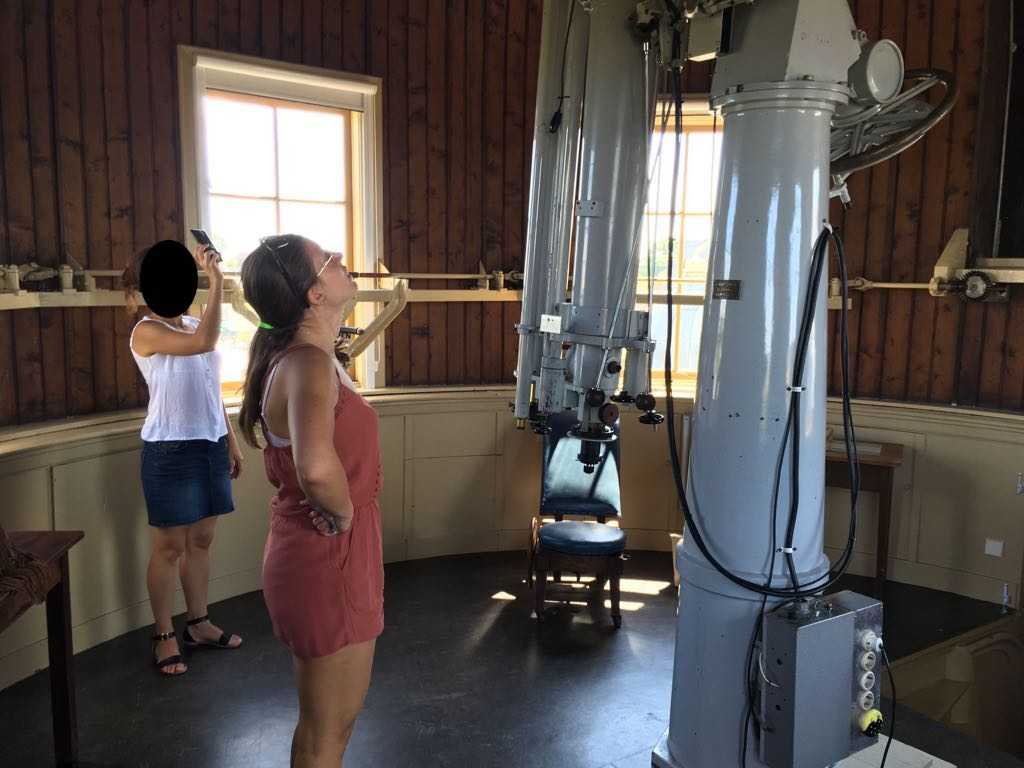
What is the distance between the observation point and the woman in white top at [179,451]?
316cm

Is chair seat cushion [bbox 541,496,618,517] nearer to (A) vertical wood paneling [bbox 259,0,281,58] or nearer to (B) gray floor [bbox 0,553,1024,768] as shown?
(B) gray floor [bbox 0,553,1024,768]

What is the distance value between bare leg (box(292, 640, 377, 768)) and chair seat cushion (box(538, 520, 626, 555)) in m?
2.12

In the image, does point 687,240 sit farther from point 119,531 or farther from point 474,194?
point 119,531

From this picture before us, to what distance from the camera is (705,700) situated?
2.38m

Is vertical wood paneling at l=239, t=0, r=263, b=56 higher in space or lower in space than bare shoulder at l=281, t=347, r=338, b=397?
higher

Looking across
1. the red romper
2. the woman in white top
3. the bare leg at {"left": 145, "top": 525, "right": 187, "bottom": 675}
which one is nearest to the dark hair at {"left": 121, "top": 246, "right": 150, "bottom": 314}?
the woman in white top

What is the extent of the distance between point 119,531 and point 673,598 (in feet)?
8.97

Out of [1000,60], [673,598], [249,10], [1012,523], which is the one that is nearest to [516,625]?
[673,598]

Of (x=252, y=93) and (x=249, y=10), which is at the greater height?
(x=249, y=10)

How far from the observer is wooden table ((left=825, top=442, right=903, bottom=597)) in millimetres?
4474

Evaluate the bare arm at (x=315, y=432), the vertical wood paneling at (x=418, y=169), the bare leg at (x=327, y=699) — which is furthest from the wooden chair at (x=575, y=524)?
the bare arm at (x=315, y=432)

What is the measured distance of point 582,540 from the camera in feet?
13.0

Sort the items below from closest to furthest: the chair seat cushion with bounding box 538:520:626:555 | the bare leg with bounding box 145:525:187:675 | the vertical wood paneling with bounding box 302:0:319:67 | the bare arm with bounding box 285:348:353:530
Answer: the bare arm with bounding box 285:348:353:530 < the bare leg with bounding box 145:525:187:675 < the chair seat cushion with bounding box 538:520:626:555 < the vertical wood paneling with bounding box 302:0:319:67

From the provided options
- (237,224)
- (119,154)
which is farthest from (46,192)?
(237,224)
